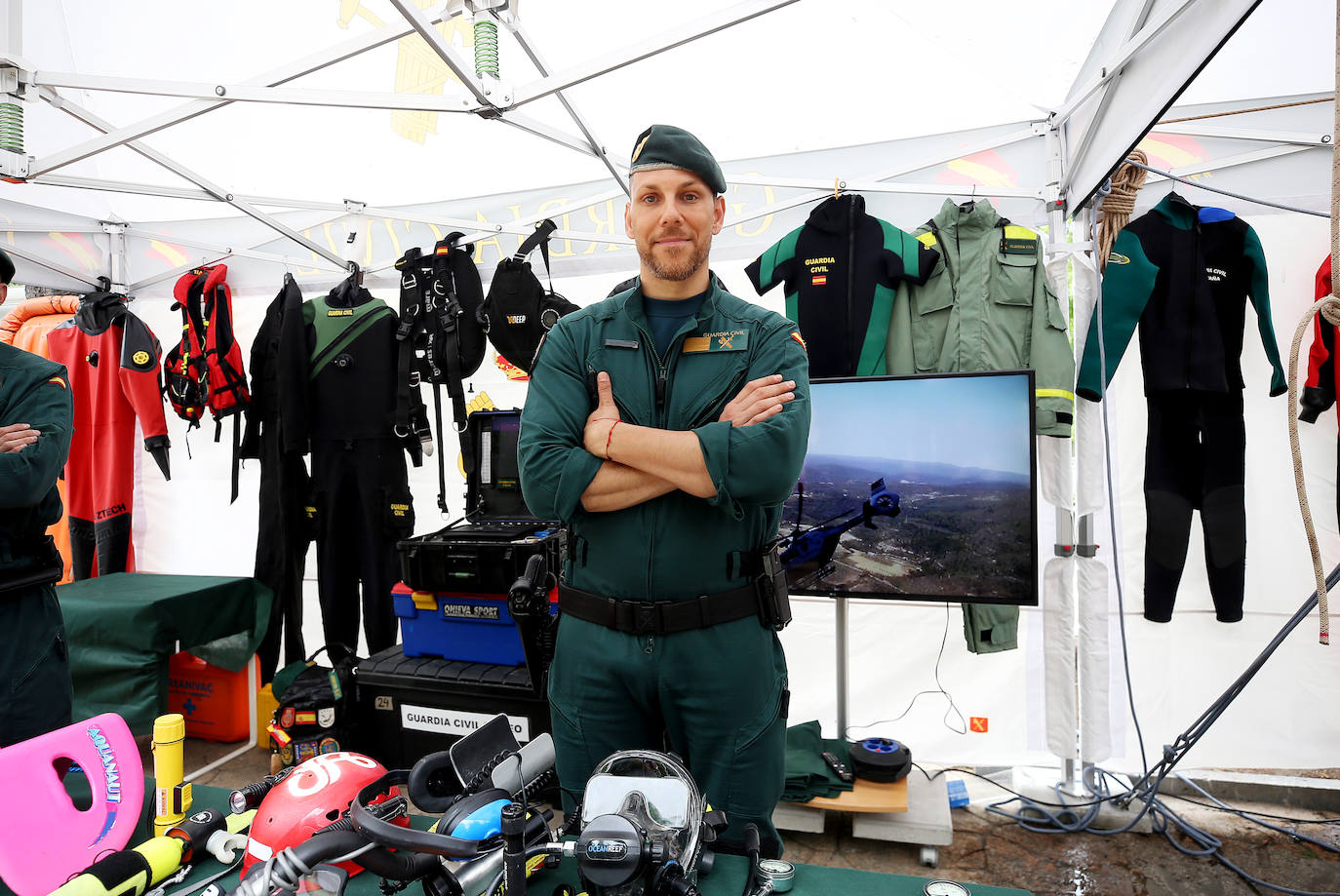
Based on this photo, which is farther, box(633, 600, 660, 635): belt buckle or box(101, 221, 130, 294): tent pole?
box(101, 221, 130, 294): tent pole

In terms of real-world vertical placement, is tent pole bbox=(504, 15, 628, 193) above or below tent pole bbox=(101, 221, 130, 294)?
above

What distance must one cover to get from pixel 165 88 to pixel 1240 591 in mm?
4664

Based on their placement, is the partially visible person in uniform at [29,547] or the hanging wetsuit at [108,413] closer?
the partially visible person in uniform at [29,547]

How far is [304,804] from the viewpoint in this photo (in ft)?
3.67

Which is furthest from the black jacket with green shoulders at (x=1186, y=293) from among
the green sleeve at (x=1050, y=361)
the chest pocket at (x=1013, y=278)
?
the chest pocket at (x=1013, y=278)

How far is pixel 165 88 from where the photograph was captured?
2549 millimetres

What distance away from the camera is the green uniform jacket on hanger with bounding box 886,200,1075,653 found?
3.02m

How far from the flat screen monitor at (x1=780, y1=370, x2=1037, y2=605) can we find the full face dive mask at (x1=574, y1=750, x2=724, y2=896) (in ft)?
5.93

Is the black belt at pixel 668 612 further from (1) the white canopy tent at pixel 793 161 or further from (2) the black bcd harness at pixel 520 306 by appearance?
(2) the black bcd harness at pixel 520 306

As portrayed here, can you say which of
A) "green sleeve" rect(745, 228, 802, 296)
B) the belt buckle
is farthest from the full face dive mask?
"green sleeve" rect(745, 228, 802, 296)

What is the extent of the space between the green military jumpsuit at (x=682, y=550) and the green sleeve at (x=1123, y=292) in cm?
212

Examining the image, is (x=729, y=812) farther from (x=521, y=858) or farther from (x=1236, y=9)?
(x=1236, y=9)

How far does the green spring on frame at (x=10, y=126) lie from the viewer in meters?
2.55

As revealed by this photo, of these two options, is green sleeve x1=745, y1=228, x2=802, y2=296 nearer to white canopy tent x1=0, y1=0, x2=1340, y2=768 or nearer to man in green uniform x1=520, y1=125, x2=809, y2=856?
white canopy tent x1=0, y1=0, x2=1340, y2=768
